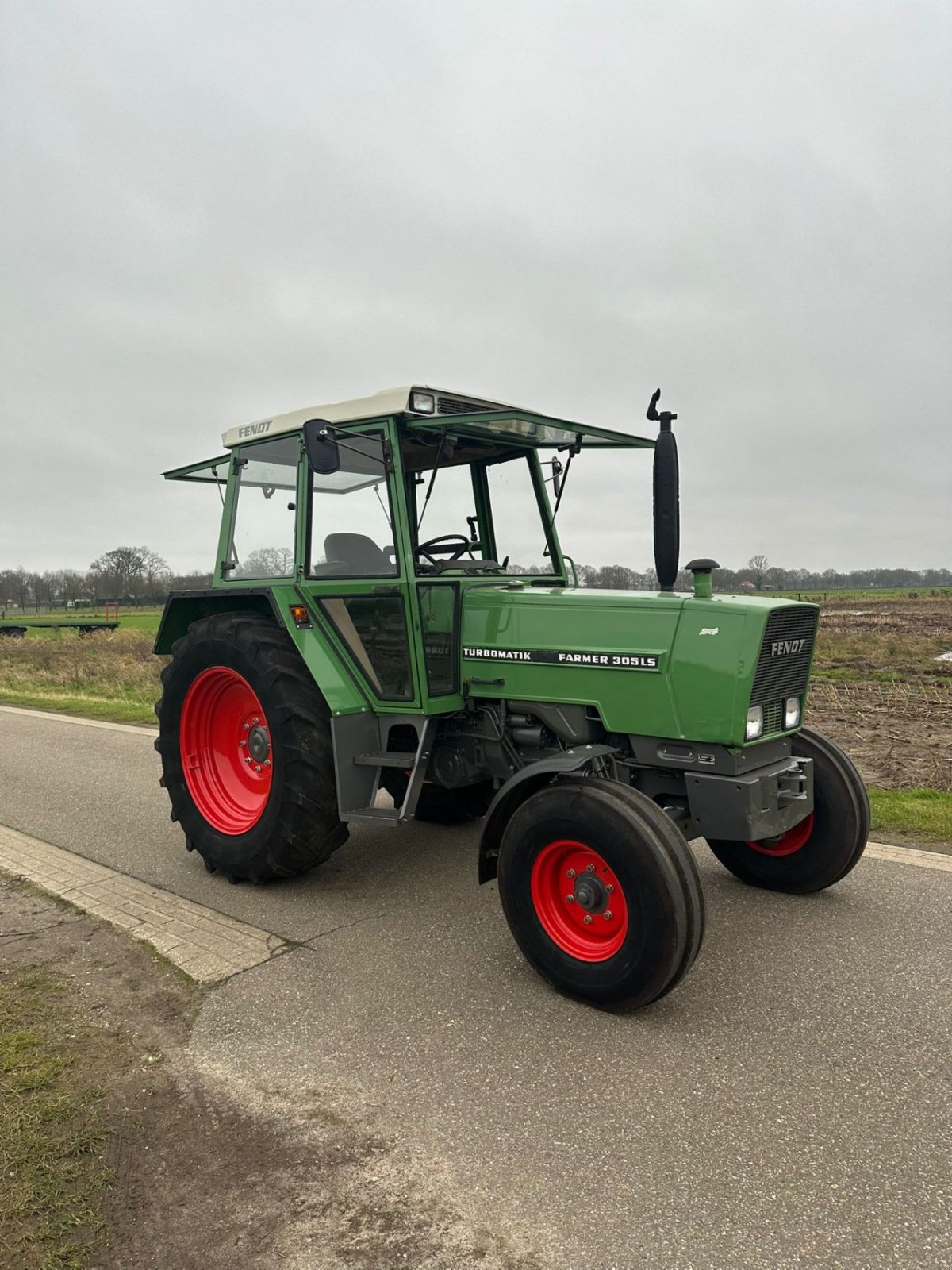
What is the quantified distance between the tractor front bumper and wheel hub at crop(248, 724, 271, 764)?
237cm

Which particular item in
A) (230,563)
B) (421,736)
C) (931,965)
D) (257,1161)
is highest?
(230,563)

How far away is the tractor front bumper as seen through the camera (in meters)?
3.49

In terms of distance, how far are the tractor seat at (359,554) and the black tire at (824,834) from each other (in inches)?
86.2

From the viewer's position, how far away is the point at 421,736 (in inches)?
167

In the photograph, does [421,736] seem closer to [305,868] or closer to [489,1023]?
[305,868]

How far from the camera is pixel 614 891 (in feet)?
10.7

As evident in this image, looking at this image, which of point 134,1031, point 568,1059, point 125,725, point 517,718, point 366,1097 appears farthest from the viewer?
point 125,725

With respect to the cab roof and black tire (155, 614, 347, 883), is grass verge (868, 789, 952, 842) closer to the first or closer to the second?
the cab roof

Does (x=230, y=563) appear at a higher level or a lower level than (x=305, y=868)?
higher

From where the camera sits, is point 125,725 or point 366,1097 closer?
point 366,1097

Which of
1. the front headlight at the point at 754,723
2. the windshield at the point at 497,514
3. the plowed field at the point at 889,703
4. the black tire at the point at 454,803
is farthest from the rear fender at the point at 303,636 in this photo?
the plowed field at the point at 889,703

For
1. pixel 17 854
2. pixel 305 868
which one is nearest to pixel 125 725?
pixel 17 854

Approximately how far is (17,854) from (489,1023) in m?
3.59

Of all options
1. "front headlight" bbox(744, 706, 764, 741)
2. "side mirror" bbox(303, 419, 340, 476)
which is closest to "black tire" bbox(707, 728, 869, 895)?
"front headlight" bbox(744, 706, 764, 741)
